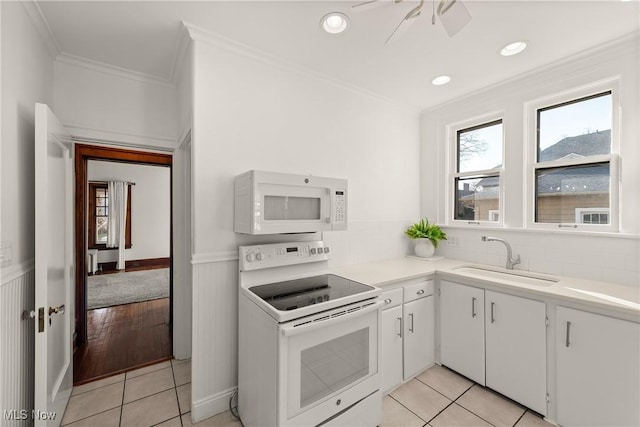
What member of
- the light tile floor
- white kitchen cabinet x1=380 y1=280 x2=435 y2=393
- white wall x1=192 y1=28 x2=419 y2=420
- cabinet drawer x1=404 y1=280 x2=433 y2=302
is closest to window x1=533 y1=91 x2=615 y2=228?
cabinet drawer x1=404 y1=280 x2=433 y2=302

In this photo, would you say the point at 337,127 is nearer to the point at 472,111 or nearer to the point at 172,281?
the point at 472,111

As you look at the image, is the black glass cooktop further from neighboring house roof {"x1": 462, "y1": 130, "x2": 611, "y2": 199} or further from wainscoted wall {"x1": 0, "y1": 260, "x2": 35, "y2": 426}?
neighboring house roof {"x1": 462, "y1": 130, "x2": 611, "y2": 199}

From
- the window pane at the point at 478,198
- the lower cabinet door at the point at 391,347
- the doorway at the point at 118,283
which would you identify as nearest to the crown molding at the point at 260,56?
the doorway at the point at 118,283

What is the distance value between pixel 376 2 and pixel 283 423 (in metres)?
2.15

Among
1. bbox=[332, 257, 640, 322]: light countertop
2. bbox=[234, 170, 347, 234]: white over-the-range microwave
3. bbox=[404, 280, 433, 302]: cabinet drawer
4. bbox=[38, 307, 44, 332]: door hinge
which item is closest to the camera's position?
bbox=[38, 307, 44, 332]: door hinge

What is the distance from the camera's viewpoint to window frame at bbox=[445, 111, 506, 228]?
2.67m

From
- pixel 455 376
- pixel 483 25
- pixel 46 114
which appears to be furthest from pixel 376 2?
→ pixel 455 376

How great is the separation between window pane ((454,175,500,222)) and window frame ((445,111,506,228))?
0.11ft

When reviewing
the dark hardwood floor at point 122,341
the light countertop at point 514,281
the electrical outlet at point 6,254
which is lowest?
the dark hardwood floor at point 122,341

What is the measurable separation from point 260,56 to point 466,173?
2.33m

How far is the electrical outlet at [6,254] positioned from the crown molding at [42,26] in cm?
130

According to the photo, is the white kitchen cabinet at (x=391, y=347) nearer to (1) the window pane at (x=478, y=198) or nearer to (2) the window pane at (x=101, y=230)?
(1) the window pane at (x=478, y=198)

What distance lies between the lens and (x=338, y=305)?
1.56 m

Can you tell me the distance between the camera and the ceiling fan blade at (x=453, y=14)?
1341 millimetres
